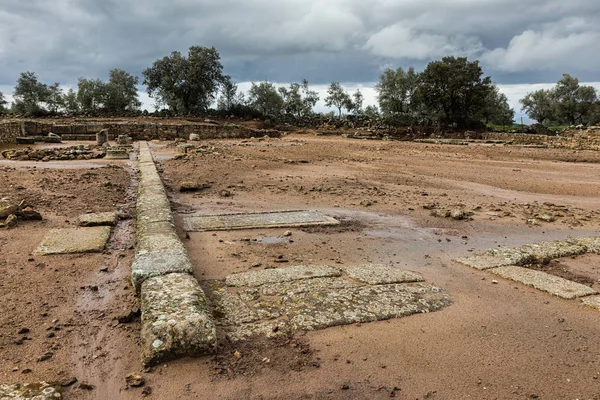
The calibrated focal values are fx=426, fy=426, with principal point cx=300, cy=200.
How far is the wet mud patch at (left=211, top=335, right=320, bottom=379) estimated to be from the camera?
112 inches

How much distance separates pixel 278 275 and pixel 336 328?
4.09ft

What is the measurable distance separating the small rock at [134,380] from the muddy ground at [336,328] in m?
0.04

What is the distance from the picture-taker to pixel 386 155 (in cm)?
1972

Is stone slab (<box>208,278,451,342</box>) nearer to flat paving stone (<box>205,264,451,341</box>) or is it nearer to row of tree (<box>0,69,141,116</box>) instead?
flat paving stone (<box>205,264,451,341</box>)

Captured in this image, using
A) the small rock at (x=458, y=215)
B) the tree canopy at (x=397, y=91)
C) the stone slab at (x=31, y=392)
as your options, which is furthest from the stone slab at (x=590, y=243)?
the tree canopy at (x=397, y=91)

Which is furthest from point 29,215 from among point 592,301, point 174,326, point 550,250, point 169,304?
point 550,250

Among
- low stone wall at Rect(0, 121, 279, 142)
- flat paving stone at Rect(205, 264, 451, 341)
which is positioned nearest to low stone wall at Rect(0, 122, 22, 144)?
low stone wall at Rect(0, 121, 279, 142)

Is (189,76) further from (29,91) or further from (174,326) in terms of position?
(174,326)

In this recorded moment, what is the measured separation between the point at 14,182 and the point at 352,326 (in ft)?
31.5

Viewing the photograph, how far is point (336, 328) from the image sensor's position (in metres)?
3.37

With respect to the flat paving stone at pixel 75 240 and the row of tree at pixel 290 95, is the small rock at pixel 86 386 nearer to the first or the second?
the flat paving stone at pixel 75 240

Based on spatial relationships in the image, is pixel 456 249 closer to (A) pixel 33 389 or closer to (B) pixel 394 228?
(B) pixel 394 228

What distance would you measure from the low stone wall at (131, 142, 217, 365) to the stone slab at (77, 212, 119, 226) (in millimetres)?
1537

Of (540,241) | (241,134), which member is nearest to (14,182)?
(540,241)
